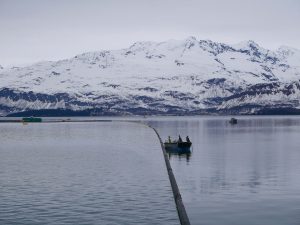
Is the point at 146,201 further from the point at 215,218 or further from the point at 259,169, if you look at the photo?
the point at 259,169

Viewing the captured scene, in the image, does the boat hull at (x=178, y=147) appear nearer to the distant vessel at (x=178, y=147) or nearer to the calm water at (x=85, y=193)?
the distant vessel at (x=178, y=147)

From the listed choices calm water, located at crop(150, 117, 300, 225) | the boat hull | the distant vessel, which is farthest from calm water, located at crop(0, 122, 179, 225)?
the distant vessel

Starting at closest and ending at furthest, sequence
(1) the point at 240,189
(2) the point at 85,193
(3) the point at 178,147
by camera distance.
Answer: (2) the point at 85,193 → (1) the point at 240,189 → (3) the point at 178,147

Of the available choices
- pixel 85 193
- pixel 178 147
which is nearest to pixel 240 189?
pixel 85 193

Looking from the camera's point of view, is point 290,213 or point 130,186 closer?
point 290,213

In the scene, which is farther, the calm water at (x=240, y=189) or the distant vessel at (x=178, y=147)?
the distant vessel at (x=178, y=147)

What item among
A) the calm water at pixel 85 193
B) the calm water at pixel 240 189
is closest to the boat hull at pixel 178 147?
the calm water at pixel 240 189

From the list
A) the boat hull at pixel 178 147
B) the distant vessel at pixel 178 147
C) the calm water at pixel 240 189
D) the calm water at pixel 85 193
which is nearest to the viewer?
the calm water at pixel 85 193

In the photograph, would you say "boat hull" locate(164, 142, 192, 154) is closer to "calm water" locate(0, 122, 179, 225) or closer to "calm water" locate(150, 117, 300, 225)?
"calm water" locate(150, 117, 300, 225)

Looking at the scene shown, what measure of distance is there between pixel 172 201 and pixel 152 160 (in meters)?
44.5

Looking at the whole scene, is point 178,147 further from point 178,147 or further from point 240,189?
point 240,189

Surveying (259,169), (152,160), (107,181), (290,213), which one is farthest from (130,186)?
(152,160)

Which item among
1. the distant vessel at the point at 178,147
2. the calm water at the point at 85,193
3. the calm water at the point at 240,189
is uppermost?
the distant vessel at the point at 178,147

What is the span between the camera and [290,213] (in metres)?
41.8
